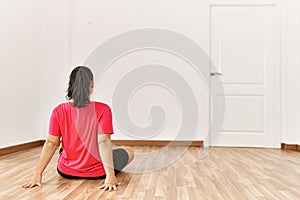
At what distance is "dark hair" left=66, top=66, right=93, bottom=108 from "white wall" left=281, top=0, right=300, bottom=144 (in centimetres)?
334

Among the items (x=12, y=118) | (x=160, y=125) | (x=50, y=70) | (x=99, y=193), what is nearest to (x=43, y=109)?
(x=50, y=70)

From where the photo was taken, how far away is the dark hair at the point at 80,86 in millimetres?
2074

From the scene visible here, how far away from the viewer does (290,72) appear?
4.62 meters

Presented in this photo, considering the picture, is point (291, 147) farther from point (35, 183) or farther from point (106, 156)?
point (35, 183)

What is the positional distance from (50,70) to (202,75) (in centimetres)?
207

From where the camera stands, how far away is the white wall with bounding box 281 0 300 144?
15.0ft

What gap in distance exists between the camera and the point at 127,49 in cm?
489

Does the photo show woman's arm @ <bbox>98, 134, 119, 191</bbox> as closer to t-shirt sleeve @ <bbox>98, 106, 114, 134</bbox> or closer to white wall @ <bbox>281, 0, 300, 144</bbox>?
t-shirt sleeve @ <bbox>98, 106, 114, 134</bbox>

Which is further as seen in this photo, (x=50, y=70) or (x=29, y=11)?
(x=50, y=70)

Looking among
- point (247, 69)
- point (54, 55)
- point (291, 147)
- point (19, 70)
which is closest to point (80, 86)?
point (19, 70)

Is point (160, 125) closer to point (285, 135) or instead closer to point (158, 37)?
point (158, 37)

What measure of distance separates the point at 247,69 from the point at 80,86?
323 centimetres

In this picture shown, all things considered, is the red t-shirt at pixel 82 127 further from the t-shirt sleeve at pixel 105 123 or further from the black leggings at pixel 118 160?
the black leggings at pixel 118 160

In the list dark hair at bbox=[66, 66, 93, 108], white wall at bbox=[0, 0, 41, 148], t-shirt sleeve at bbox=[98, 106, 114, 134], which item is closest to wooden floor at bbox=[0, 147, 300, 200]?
t-shirt sleeve at bbox=[98, 106, 114, 134]
